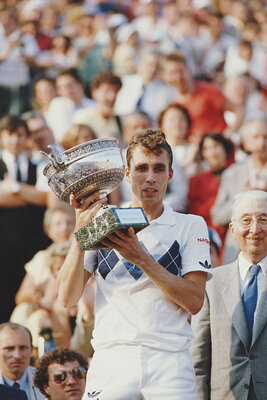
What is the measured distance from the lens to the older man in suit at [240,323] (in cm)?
448

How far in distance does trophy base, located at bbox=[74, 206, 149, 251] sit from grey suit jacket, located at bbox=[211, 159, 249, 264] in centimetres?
392

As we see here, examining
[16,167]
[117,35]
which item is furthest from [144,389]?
[117,35]

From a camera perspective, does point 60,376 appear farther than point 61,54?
No

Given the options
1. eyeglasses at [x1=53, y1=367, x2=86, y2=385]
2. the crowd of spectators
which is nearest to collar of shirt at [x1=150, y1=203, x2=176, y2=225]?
eyeglasses at [x1=53, y1=367, x2=86, y2=385]

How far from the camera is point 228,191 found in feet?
26.1

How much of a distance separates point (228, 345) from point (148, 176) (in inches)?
49.6

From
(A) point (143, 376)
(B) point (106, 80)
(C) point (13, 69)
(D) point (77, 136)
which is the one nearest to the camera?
(A) point (143, 376)

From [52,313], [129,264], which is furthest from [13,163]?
[129,264]

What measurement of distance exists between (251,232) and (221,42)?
35.9 ft

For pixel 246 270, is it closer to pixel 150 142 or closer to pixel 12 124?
pixel 150 142

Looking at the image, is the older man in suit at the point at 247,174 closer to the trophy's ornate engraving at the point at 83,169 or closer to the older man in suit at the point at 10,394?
the older man in suit at the point at 10,394

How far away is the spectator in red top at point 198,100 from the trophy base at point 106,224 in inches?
269

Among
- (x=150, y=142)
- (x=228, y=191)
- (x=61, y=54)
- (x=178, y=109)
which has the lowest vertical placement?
(x=150, y=142)

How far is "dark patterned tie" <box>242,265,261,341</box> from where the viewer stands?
4.61 meters
